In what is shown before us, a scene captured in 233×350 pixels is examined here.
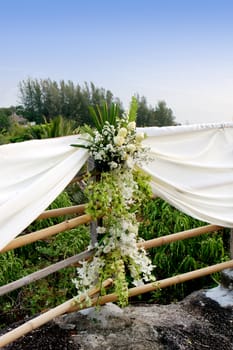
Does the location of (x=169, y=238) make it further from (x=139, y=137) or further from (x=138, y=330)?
(x=139, y=137)

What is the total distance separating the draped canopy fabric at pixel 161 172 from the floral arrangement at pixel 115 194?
12 cm

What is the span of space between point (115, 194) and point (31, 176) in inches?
15.7

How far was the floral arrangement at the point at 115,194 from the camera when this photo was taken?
2.21m

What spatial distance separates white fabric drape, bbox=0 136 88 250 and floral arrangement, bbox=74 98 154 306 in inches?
4.7

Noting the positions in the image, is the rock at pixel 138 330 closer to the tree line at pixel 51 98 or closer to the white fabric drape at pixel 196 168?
the white fabric drape at pixel 196 168

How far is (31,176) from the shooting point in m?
2.14

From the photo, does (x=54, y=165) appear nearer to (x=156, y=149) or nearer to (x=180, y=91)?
(x=156, y=149)

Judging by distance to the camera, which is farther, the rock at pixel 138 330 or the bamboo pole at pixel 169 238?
the bamboo pole at pixel 169 238

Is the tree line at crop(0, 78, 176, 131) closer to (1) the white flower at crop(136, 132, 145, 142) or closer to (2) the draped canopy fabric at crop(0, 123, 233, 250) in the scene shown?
(2) the draped canopy fabric at crop(0, 123, 233, 250)

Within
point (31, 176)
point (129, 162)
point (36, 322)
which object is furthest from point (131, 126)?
point (36, 322)

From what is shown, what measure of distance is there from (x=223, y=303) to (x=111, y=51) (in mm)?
3574

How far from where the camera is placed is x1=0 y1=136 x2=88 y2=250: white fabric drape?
77.9 inches

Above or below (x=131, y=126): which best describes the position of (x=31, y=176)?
below

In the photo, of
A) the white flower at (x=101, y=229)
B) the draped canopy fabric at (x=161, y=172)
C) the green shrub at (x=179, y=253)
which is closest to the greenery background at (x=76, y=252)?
the green shrub at (x=179, y=253)
